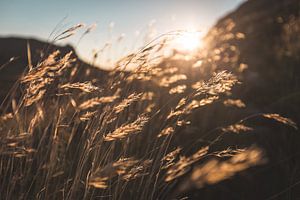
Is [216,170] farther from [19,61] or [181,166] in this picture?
[19,61]

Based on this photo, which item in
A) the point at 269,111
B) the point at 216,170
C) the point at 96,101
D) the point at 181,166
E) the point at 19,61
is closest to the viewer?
the point at 216,170

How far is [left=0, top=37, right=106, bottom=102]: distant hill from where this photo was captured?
2.60 meters

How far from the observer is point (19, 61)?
19.5 feet

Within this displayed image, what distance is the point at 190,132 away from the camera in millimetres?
2742

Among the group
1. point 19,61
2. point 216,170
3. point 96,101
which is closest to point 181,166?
point 216,170

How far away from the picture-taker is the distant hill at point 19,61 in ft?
8.51

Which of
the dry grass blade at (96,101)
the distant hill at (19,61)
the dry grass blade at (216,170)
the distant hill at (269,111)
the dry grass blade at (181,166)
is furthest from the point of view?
the distant hill at (19,61)

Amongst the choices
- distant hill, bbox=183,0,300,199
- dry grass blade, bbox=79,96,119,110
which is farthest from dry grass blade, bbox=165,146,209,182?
distant hill, bbox=183,0,300,199

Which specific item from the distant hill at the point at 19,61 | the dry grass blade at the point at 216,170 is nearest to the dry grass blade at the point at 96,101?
the distant hill at the point at 19,61

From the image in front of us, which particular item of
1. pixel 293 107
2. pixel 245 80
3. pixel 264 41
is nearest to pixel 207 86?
pixel 293 107

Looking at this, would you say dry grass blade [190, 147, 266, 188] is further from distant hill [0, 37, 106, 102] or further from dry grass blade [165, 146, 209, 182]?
distant hill [0, 37, 106, 102]

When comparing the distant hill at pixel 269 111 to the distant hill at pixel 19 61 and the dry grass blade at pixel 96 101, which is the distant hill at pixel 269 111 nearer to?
the dry grass blade at pixel 96 101

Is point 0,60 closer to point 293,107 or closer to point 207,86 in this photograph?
point 293,107

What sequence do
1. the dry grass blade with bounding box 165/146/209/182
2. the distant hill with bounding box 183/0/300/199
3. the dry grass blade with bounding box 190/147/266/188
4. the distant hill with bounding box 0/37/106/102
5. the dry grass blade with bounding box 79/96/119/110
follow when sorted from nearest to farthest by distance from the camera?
the dry grass blade with bounding box 190/147/266/188
the dry grass blade with bounding box 165/146/209/182
the dry grass blade with bounding box 79/96/119/110
the distant hill with bounding box 183/0/300/199
the distant hill with bounding box 0/37/106/102
